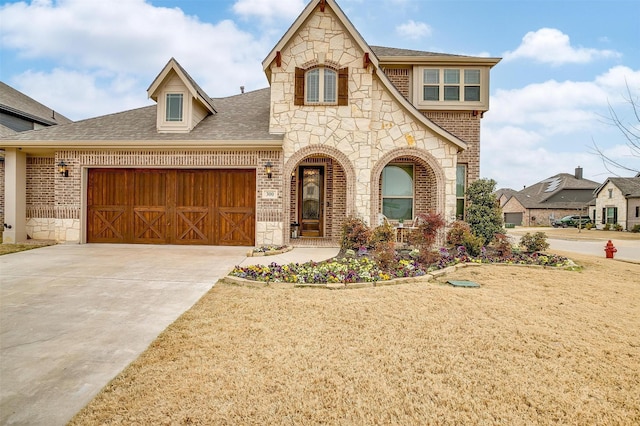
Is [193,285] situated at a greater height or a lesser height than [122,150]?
lesser

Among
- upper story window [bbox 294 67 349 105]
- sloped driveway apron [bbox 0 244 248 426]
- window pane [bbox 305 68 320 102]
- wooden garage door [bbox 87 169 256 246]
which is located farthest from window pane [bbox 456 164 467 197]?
sloped driveway apron [bbox 0 244 248 426]

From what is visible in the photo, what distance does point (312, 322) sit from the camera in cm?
398

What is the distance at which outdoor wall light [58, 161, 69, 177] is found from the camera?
32.6 ft

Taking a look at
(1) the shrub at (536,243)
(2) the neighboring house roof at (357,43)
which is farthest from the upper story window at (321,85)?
(1) the shrub at (536,243)

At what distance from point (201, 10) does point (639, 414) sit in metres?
15.0

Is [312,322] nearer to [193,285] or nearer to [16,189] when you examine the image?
[193,285]

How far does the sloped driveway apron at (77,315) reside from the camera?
8.36 feet

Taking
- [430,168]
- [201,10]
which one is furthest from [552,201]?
[201,10]

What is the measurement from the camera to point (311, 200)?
11.9 m

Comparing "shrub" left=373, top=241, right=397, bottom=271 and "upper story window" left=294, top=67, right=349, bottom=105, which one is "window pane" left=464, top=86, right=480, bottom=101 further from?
"shrub" left=373, top=241, right=397, bottom=271

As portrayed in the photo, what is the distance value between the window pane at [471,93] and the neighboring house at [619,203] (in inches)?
1182

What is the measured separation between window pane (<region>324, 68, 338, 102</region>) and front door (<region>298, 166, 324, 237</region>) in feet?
8.44

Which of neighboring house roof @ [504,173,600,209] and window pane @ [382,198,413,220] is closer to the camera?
window pane @ [382,198,413,220]

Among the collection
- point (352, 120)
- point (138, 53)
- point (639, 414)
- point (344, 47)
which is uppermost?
point (138, 53)
